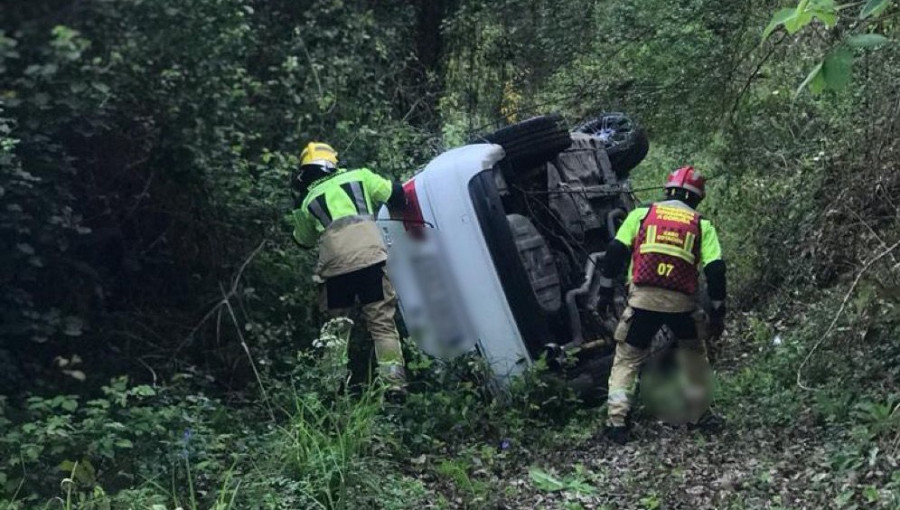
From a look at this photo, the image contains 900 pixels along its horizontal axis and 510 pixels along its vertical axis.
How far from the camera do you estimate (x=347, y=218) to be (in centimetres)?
649

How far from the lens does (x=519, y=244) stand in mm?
6559

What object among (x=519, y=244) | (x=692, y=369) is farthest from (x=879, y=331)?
(x=519, y=244)

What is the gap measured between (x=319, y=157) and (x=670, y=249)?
2.24 metres

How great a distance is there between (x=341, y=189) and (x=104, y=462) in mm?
2404

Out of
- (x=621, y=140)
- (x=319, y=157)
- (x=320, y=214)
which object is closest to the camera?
(x=320, y=214)

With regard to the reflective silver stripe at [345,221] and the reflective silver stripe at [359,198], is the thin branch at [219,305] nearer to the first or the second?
the reflective silver stripe at [345,221]

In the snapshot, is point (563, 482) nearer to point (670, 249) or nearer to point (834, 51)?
Answer: point (670, 249)

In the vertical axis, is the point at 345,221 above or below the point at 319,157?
below

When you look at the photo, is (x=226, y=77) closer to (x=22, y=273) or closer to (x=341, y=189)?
(x=341, y=189)

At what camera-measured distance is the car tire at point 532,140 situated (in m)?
7.19

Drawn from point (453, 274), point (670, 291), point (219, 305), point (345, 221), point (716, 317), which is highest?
point (345, 221)

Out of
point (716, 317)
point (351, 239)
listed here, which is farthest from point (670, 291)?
point (351, 239)

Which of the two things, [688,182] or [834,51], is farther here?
[688,182]

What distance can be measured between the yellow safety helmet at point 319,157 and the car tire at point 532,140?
3.33ft
